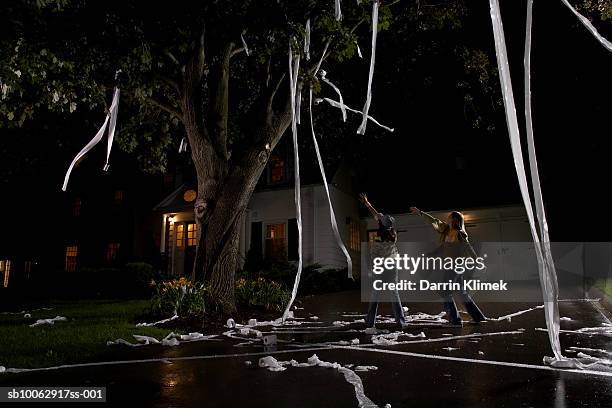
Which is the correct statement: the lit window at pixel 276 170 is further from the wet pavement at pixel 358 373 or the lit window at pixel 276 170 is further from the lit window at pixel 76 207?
the wet pavement at pixel 358 373

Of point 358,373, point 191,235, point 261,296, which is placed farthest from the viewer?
point 191,235

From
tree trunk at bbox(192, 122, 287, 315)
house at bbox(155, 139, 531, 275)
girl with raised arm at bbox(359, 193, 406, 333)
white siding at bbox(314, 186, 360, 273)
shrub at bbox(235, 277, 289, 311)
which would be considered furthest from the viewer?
house at bbox(155, 139, 531, 275)

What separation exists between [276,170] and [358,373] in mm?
19042

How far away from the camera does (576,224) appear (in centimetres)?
1767

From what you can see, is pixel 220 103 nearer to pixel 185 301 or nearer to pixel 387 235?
pixel 185 301

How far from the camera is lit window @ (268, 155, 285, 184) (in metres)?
22.8

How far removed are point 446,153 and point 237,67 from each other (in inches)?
531

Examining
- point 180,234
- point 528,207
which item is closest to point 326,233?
point 180,234

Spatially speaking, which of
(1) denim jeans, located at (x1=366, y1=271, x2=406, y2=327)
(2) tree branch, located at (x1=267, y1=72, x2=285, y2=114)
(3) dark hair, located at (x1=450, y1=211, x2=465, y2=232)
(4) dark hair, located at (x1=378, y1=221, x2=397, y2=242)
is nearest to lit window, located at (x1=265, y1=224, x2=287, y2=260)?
(2) tree branch, located at (x1=267, y1=72, x2=285, y2=114)

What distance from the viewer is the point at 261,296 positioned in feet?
35.6

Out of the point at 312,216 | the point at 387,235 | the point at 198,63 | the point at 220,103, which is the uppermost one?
the point at 198,63

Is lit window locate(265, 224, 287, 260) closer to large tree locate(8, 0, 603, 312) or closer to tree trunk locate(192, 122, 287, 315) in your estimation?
large tree locate(8, 0, 603, 312)

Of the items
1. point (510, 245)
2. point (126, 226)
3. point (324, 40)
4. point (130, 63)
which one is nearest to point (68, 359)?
point (130, 63)
